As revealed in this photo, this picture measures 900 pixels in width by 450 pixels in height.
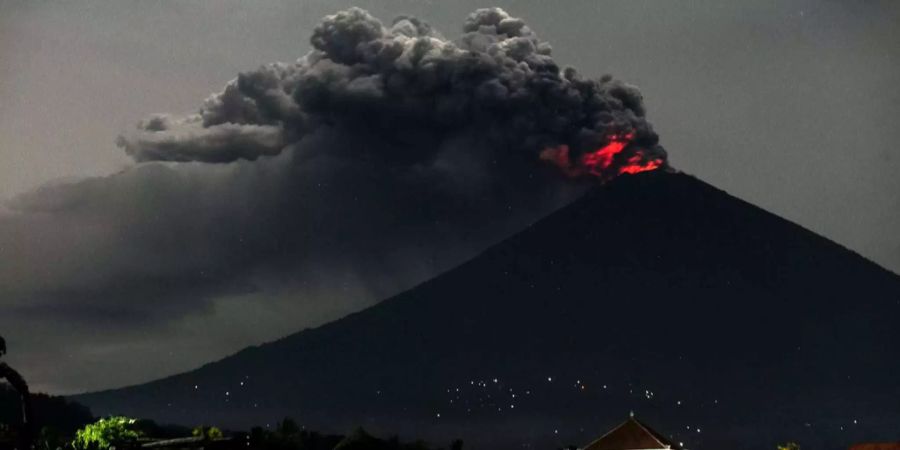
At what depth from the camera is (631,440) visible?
4778 cm

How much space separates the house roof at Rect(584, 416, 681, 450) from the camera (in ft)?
156

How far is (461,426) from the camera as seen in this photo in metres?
183

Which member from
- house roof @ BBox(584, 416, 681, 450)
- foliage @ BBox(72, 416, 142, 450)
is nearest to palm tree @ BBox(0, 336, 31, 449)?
foliage @ BBox(72, 416, 142, 450)

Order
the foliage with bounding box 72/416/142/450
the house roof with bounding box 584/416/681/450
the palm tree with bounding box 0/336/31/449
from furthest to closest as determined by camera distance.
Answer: the house roof with bounding box 584/416/681/450
the foliage with bounding box 72/416/142/450
the palm tree with bounding box 0/336/31/449

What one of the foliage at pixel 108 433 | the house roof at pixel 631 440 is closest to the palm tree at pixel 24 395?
the foliage at pixel 108 433

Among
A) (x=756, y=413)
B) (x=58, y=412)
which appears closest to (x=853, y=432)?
(x=756, y=413)

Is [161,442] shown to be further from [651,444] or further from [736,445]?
[736,445]

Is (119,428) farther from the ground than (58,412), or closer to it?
closer to it

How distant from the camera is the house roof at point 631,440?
156 feet

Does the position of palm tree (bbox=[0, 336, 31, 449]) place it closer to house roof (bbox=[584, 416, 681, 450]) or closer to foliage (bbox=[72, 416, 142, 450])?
foliage (bbox=[72, 416, 142, 450])

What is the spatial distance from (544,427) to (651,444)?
446 ft

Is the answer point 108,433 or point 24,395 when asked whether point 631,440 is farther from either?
point 24,395

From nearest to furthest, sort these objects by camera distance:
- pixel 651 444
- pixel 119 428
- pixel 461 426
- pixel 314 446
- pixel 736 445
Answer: pixel 119 428, pixel 651 444, pixel 314 446, pixel 736 445, pixel 461 426

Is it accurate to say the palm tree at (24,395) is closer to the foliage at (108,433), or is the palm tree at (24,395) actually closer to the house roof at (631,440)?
the foliage at (108,433)
